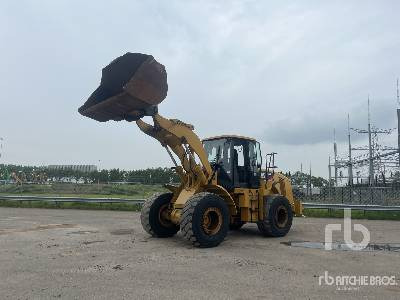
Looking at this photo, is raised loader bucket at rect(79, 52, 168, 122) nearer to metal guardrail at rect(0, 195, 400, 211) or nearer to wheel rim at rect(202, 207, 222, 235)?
wheel rim at rect(202, 207, 222, 235)

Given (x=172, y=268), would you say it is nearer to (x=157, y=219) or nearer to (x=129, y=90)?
(x=129, y=90)

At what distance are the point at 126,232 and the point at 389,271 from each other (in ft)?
24.4

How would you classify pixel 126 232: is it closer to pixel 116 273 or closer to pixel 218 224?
pixel 218 224

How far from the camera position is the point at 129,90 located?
8531mm

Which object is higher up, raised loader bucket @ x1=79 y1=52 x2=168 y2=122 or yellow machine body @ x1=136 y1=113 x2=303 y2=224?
raised loader bucket @ x1=79 y1=52 x2=168 y2=122

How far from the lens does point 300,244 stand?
9.86 meters

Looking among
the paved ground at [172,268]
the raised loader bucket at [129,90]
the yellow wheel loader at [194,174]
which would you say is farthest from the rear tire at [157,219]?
the raised loader bucket at [129,90]

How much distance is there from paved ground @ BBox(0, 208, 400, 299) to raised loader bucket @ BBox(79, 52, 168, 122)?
10.0 feet

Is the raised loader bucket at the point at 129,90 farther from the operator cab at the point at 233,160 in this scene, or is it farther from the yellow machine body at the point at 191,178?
the operator cab at the point at 233,160

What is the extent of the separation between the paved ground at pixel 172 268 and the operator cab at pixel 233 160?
1525 mm

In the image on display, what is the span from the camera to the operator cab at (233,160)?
11.0 meters

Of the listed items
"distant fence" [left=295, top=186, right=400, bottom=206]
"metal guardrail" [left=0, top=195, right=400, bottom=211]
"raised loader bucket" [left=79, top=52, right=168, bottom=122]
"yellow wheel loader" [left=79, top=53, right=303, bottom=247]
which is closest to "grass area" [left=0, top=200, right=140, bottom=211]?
"metal guardrail" [left=0, top=195, right=400, bottom=211]

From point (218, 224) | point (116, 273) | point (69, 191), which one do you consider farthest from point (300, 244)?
point (69, 191)

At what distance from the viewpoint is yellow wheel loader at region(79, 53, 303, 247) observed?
8914 mm
